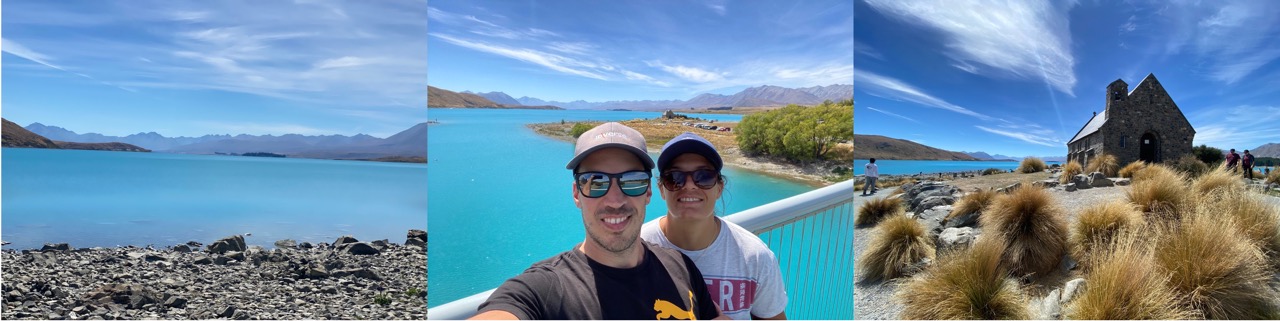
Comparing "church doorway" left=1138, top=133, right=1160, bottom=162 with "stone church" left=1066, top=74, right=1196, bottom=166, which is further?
"church doorway" left=1138, top=133, right=1160, bottom=162

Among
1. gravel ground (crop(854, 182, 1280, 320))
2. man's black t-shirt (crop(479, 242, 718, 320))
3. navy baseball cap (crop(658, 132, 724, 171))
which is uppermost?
navy baseball cap (crop(658, 132, 724, 171))

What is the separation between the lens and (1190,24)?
26.0 ft

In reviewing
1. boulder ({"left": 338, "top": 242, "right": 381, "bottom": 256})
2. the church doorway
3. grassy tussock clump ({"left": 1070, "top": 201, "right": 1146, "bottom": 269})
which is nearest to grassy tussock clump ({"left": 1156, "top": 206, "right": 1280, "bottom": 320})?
grassy tussock clump ({"left": 1070, "top": 201, "right": 1146, "bottom": 269})

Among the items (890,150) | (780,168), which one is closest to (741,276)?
(890,150)

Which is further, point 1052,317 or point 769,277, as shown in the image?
point 1052,317

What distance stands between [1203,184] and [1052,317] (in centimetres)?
299

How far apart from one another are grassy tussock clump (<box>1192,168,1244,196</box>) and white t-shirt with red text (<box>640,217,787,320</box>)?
235 inches

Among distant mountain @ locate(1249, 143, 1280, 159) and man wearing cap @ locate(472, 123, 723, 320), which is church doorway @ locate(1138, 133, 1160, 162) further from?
man wearing cap @ locate(472, 123, 723, 320)

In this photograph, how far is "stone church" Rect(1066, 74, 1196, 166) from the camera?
7.19 m

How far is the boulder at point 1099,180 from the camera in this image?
708 centimetres

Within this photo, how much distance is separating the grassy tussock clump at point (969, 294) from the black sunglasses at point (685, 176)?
3.35 m

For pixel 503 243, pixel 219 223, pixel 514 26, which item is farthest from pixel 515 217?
pixel 219 223

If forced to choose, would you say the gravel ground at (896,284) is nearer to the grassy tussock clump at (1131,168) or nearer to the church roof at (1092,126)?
the grassy tussock clump at (1131,168)

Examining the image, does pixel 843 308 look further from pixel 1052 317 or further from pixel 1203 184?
pixel 1203 184
